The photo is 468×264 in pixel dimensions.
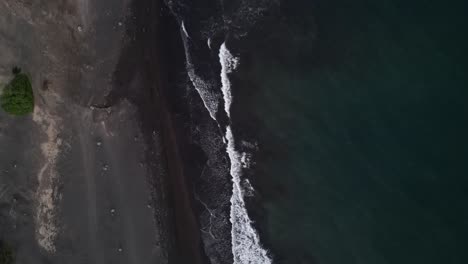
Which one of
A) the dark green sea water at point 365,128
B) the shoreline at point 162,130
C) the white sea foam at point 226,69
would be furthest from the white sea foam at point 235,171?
the shoreline at point 162,130

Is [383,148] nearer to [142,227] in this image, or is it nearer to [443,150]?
[443,150]

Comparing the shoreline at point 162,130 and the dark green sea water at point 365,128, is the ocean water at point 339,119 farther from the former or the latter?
the shoreline at point 162,130

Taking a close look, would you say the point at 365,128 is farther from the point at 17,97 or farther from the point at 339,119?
the point at 17,97

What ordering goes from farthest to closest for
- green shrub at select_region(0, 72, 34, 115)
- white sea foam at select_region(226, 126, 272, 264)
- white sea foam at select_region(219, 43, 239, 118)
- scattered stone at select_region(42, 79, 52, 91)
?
1. white sea foam at select_region(226, 126, 272, 264)
2. white sea foam at select_region(219, 43, 239, 118)
3. scattered stone at select_region(42, 79, 52, 91)
4. green shrub at select_region(0, 72, 34, 115)

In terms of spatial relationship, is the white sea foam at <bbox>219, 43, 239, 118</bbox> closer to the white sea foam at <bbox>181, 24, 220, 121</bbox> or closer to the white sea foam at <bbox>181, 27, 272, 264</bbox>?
the white sea foam at <bbox>181, 27, 272, 264</bbox>

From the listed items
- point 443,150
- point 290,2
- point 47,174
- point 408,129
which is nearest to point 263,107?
point 290,2

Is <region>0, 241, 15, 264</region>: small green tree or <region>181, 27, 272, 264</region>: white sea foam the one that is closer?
<region>0, 241, 15, 264</region>: small green tree

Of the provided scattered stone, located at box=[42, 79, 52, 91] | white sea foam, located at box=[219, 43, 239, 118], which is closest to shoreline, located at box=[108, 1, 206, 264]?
white sea foam, located at box=[219, 43, 239, 118]
